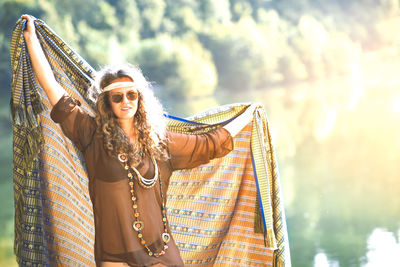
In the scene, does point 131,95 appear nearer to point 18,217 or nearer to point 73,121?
point 73,121

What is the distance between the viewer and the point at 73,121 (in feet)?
6.33

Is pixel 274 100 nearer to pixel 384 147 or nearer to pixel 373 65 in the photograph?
pixel 373 65

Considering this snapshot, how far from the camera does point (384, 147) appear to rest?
7898mm

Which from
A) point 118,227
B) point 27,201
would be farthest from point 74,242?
point 118,227

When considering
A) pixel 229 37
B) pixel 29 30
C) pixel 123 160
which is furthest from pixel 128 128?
pixel 229 37

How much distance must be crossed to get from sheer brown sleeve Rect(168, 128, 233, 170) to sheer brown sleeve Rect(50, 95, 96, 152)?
33cm

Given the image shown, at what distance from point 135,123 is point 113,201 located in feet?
1.06

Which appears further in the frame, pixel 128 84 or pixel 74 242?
pixel 74 242

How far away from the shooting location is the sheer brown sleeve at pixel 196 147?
6.85 ft

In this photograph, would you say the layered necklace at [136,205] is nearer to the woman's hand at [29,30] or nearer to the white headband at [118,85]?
the white headband at [118,85]

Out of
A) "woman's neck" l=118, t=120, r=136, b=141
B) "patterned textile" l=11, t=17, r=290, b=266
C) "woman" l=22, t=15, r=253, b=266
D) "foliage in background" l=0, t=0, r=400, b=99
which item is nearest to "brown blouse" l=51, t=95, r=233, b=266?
"woman" l=22, t=15, r=253, b=266

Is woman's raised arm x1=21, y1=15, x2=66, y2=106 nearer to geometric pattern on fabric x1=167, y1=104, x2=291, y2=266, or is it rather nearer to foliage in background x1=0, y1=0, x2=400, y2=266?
geometric pattern on fabric x1=167, y1=104, x2=291, y2=266

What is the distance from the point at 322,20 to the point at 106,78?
1105cm

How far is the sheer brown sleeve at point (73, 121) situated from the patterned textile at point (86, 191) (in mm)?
229
